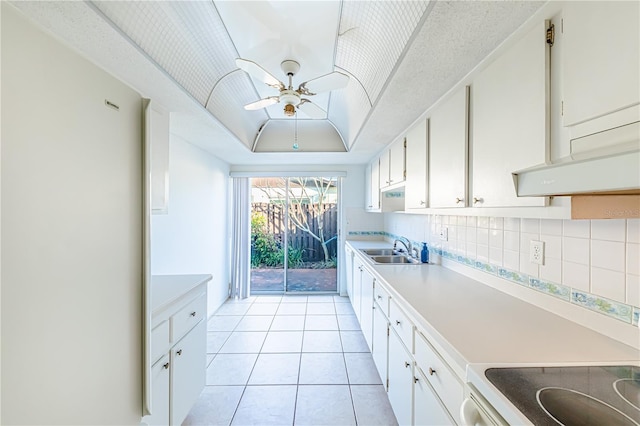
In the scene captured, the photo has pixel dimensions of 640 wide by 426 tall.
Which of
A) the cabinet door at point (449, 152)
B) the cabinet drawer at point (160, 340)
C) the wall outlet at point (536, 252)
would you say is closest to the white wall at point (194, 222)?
the cabinet drawer at point (160, 340)

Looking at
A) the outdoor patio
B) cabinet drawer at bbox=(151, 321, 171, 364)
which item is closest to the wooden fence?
the outdoor patio

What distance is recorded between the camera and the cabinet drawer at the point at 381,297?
6.20ft

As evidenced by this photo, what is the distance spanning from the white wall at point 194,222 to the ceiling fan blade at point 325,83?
160 cm

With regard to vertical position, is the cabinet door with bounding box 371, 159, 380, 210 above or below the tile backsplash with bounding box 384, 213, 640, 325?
above

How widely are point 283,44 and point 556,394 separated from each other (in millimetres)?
2186

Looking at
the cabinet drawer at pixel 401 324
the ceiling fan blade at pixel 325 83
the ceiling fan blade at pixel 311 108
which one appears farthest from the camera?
the ceiling fan blade at pixel 311 108

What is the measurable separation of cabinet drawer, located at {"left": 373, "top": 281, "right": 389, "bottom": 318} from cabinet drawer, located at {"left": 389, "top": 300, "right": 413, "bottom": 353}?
9 centimetres

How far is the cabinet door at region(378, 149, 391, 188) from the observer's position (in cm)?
297

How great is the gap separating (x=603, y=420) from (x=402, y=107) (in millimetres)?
1848

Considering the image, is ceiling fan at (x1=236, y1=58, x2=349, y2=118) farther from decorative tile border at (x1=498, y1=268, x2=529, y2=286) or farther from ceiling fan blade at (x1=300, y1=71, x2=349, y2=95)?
decorative tile border at (x1=498, y1=268, x2=529, y2=286)

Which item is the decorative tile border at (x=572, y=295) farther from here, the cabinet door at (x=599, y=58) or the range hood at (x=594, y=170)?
the cabinet door at (x=599, y=58)


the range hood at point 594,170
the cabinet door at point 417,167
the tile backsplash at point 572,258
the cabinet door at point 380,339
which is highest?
the cabinet door at point 417,167

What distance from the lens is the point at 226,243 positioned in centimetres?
430

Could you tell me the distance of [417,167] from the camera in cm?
211
